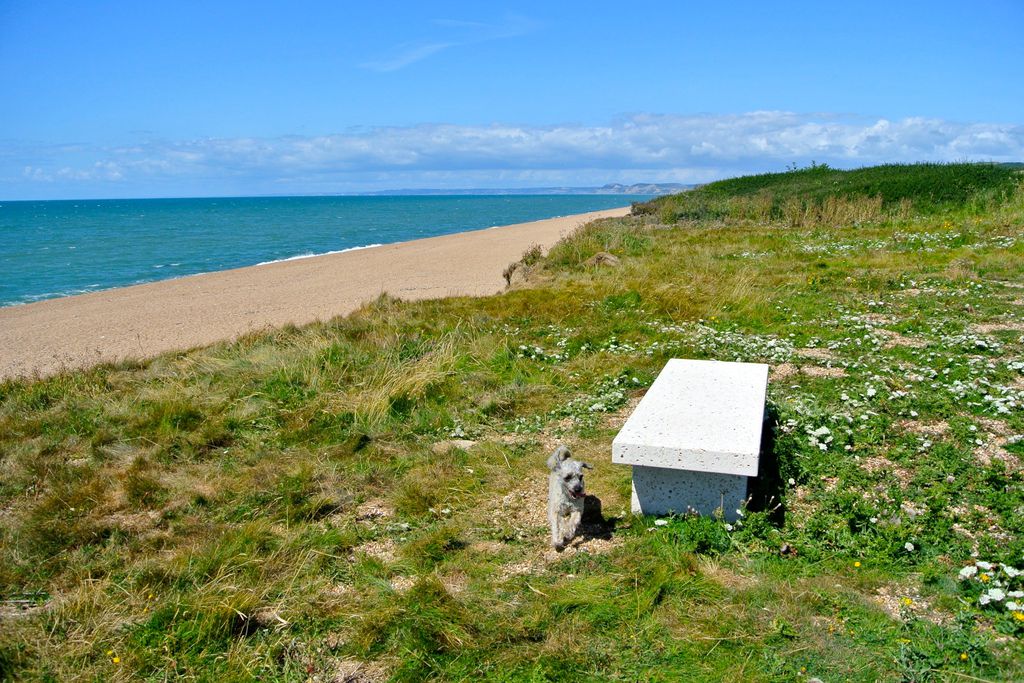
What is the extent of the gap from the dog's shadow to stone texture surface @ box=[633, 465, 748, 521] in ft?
0.85

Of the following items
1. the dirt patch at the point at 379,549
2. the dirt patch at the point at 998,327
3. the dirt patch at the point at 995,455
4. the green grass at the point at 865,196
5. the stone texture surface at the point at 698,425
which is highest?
the green grass at the point at 865,196

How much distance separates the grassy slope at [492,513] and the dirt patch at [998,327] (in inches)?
2.8

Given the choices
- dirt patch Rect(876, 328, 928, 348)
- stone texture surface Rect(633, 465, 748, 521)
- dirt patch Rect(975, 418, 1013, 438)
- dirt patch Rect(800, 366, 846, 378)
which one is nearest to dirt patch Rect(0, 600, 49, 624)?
stone texture surface Rect(633, 465, 748, 521)

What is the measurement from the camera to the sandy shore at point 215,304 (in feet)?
56.7

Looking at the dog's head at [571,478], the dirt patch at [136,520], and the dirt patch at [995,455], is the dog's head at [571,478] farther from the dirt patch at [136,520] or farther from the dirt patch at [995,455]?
the dirt patch at [995,455]

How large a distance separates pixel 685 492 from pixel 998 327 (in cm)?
812

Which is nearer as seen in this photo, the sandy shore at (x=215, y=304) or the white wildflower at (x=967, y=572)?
the white wildflower at (x=967, y=572)

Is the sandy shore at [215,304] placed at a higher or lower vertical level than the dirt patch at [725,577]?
lower

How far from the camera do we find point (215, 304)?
2389cm

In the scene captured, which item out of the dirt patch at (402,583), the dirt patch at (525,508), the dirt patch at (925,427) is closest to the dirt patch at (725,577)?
the dirt patch at (525,508)

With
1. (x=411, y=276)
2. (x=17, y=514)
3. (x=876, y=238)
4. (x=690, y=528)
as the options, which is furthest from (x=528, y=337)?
(x=411, y=276)

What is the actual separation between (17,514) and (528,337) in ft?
23.7

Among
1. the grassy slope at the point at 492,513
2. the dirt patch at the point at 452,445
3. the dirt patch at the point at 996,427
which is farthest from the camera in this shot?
the dirt patch at the point at 452,445

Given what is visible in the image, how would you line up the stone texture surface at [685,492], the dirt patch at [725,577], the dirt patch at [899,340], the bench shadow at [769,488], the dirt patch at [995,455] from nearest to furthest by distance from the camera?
1. the dirt patch at [725,577]
2. the stone texture surface at [685,492]
3. the bench shadow at [769,488]
4. the dirt patch at [995,455]
5. the dirt patch at [899,340]
